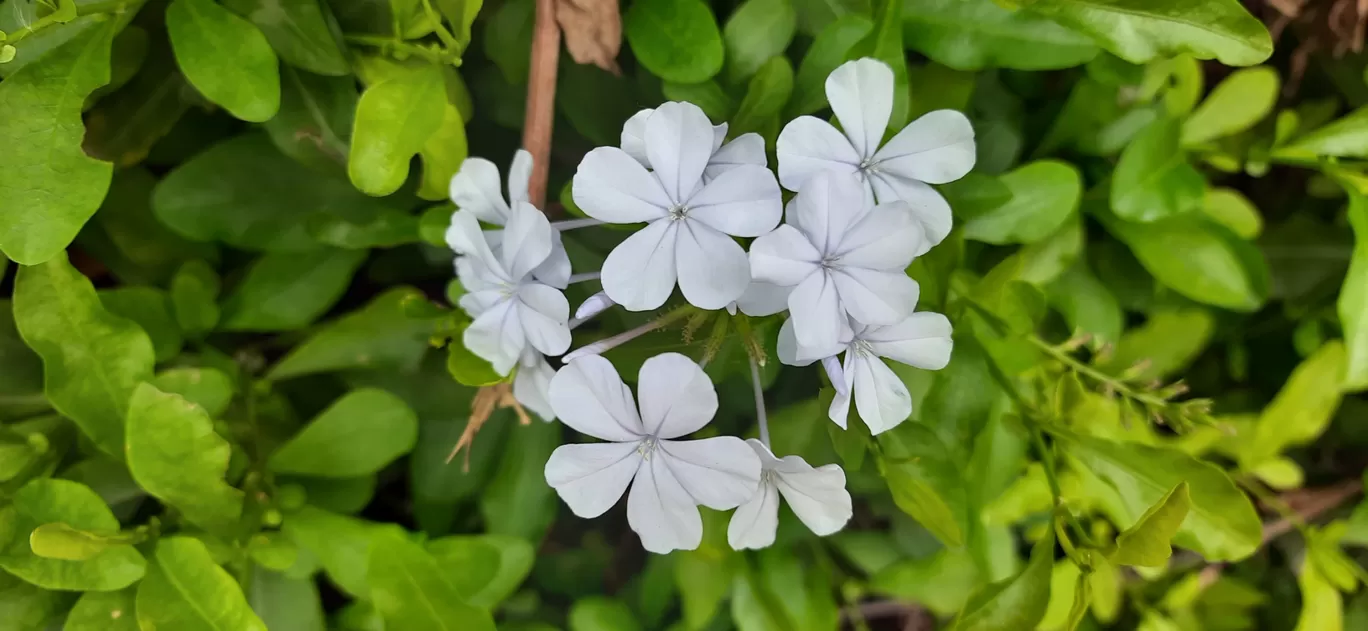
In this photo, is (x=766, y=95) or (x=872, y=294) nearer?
(x=872, y=294)

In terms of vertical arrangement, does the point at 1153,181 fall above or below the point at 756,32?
below

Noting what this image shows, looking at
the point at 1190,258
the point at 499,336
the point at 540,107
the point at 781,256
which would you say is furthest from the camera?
the point at 1190,258

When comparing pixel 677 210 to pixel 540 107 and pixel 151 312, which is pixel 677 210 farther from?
pixel 151 312

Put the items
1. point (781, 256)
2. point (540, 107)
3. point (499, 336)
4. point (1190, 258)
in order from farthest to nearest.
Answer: point (1190, 258) < point (540, 107) < point (499, 336) < point (781, 256)

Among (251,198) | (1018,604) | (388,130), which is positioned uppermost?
(388,130)

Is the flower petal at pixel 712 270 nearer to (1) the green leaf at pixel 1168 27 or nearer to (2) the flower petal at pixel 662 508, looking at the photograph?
(2) the flower petal at pixel 662 508

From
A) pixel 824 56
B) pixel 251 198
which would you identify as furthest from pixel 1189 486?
pixel 251 198
